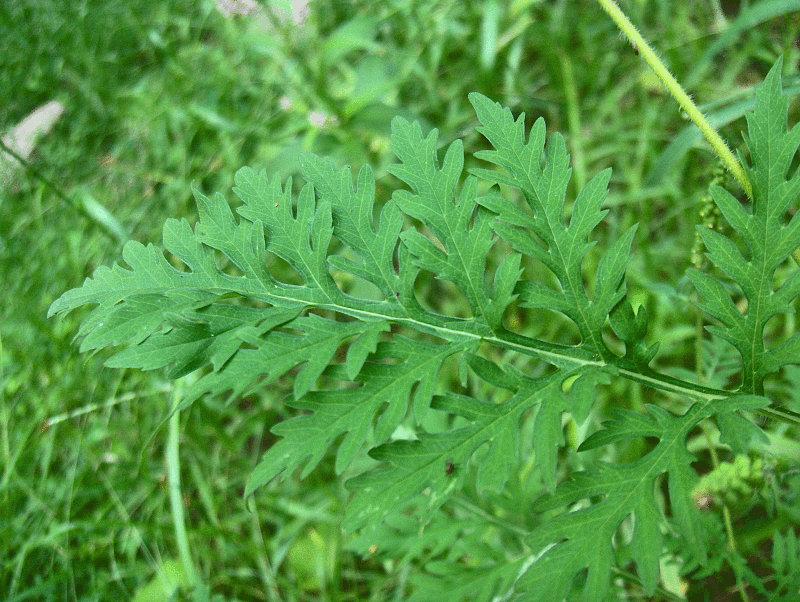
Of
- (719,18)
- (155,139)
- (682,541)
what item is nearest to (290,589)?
(682,541)

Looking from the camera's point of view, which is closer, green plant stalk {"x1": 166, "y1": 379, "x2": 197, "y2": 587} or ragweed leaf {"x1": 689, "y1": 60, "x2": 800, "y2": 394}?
ragweed leaf {"x1": 689, "y1": 60, "x2": 800, "y2": 394}

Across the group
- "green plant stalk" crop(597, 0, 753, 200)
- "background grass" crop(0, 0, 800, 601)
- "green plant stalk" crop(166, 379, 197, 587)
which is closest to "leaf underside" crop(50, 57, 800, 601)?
"green plant stalk" crop(597, 0, 753, 200)

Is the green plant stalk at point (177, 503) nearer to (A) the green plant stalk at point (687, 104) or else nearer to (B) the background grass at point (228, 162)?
(B) the background grass at point (228, 162)

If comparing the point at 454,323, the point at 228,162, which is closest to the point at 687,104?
the point at 454,323

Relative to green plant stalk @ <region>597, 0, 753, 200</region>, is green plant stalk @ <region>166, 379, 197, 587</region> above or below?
below

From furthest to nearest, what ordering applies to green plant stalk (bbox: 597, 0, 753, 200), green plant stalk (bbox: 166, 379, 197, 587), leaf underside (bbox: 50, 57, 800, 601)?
green plant stalk (bbox: 166, 379, 197, 587), green plant stalk (bbox: 597, 0, 753, 200), leaf underside (bbox: 50, 57, 800, 601)

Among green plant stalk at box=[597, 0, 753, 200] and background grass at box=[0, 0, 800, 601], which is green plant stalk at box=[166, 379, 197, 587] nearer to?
background grass at box=[0, 0, 800, 601]

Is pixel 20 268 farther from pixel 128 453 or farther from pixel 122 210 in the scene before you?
pixel 128 453

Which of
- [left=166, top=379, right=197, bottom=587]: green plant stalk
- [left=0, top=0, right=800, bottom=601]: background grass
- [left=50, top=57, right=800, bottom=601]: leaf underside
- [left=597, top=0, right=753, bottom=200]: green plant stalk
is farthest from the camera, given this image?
[left=0, top=0, right=800, bottom=601]: background grass
